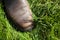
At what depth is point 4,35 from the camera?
1.97 m

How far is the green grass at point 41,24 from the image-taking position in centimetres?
198

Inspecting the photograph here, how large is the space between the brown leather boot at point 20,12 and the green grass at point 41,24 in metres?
0.06

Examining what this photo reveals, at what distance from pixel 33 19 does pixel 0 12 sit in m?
0.29

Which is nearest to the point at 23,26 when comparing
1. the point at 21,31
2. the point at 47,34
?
the point at 21,31

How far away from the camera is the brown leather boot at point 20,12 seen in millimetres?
1988

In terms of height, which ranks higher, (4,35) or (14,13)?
(14,13)

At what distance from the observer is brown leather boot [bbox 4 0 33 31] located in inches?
78.3

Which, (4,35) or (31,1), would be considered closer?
(4,35)

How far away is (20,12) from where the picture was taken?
2.02 metres

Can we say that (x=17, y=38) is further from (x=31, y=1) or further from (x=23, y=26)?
(x=31, y=1)

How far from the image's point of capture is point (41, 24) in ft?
6.79

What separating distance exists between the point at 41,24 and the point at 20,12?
0.68ft

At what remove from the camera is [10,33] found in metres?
1.98

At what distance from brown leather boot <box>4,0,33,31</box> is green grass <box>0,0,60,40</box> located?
6 centimetres
